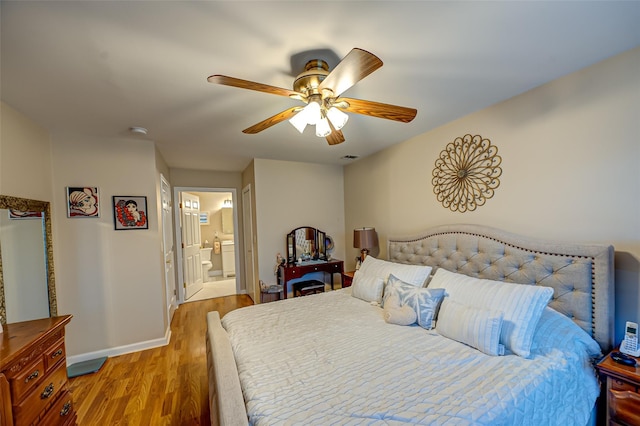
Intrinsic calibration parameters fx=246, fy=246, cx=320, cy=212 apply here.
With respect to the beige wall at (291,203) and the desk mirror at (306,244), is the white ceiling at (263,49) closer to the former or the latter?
the beige wall at (291,203)

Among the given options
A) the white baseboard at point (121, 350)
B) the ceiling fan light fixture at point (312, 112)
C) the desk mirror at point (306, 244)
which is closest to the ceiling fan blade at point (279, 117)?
the ceiling fan light fixture at point (312, 112)

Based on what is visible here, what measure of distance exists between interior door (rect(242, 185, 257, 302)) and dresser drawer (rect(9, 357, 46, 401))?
268 centimetres

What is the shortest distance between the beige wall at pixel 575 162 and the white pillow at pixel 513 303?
0.57 m

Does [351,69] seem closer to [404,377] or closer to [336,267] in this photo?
[404,377]

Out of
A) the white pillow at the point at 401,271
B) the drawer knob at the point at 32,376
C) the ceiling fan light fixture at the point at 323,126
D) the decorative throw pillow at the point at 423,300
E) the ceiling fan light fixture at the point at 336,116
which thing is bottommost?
the drawer knob at the point at 32,376

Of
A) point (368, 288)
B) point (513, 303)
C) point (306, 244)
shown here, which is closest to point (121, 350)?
point (306, 244)

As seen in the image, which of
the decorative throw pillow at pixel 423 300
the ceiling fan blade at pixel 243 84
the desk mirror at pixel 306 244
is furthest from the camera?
the desk mirror at pixel 306 244

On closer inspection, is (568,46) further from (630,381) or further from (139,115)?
(139,115)

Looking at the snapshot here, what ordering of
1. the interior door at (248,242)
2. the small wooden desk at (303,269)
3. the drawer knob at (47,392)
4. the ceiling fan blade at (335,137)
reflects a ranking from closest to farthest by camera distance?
1. the drawer knob at (47,392)
2. the ceiling fan blade at (335,137)
3. the small wooden desk at (303,269)
4. the interior door at (248,242)

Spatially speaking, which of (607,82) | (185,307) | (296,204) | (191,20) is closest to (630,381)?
(607,82)

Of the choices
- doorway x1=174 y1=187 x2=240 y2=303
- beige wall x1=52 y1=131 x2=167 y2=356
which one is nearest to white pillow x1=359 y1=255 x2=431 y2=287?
beige wall x1=52 y1=131 x2=167 y2=356

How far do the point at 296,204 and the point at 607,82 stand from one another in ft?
11.1

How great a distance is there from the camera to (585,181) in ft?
5.53

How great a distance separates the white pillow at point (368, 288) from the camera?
2350 mm
